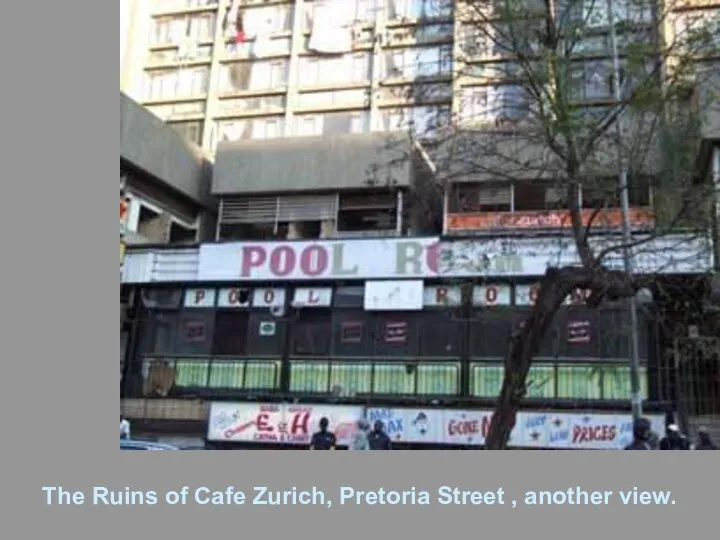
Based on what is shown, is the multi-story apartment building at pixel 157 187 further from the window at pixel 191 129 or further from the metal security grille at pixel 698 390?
the metal security grille at pixel 698 390

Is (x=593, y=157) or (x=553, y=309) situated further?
(x=593, y=157)

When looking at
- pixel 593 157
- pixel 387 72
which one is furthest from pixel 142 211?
pixel 593 157

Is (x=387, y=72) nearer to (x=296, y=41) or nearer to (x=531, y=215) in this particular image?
(x=296, y=41)

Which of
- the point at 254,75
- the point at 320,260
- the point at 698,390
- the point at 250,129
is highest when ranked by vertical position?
the point at 254,75

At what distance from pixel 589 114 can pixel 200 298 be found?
14409 millimetres

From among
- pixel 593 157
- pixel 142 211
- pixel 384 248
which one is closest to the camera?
pixel 593 157

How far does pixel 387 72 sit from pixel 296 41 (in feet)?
15.6

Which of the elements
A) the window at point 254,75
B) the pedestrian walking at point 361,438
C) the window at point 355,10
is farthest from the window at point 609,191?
the window at point 254,75

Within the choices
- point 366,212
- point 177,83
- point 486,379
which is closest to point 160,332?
point 366,212

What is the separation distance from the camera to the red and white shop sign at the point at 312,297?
2080cm

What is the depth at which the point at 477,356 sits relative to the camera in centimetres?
1934

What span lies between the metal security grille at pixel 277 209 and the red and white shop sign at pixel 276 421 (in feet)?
22.9

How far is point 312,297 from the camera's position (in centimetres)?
2092

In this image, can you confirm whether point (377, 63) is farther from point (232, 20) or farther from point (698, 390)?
point (698, 390)
